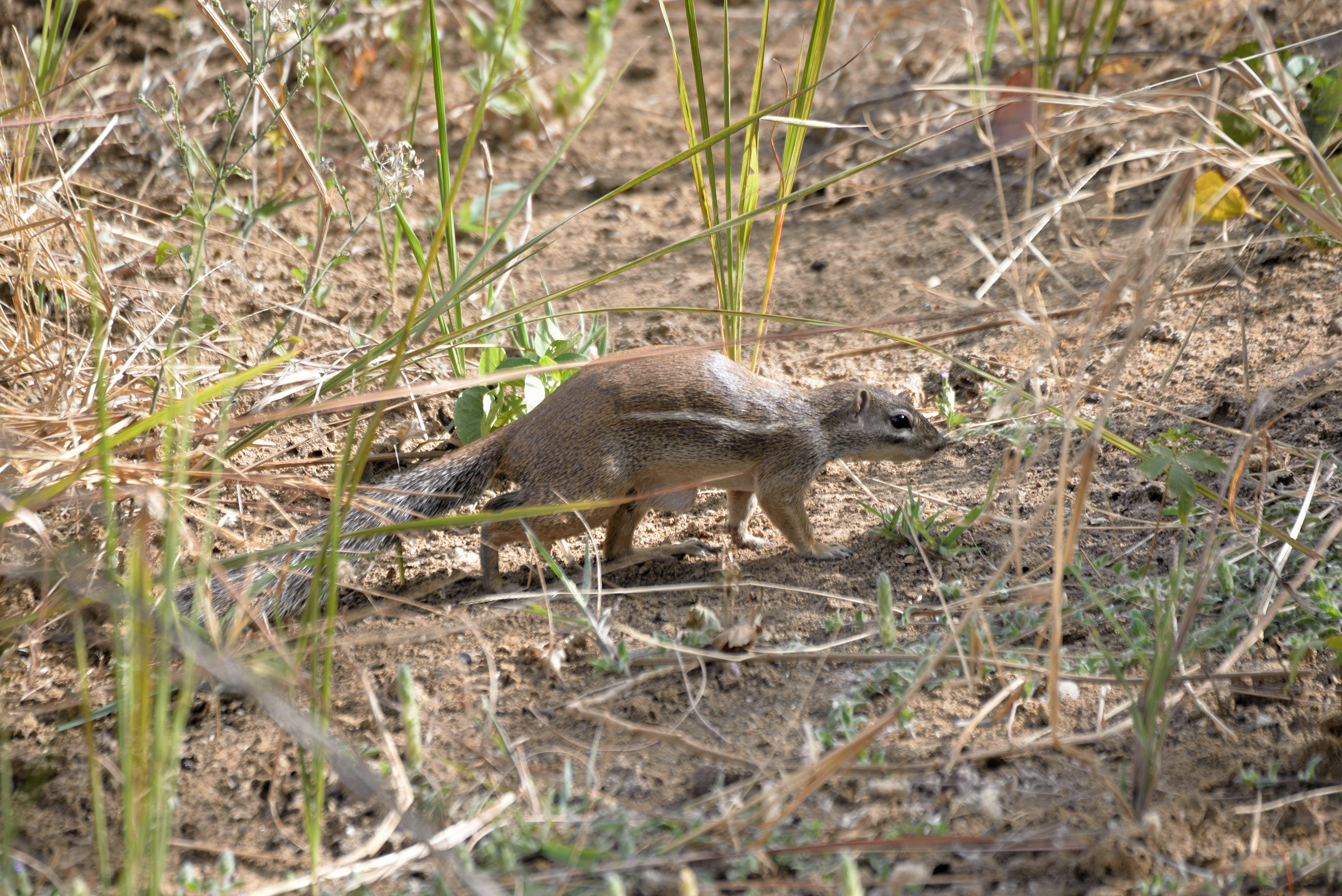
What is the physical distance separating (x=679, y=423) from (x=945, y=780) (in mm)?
1588

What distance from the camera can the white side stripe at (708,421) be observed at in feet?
11.3

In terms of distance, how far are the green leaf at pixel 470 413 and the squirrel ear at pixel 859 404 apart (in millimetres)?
1312

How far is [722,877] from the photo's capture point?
204 centimetres

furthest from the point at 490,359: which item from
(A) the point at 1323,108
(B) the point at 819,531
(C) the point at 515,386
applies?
(A) the point at 1323,108

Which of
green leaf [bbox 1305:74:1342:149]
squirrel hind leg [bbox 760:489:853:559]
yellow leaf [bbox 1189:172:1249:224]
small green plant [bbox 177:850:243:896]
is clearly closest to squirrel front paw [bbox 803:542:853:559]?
squirrel hind leg [bbox 760:489:853:559]

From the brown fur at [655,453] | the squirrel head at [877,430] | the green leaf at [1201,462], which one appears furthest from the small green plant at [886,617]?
the squirrel head at [877,430]

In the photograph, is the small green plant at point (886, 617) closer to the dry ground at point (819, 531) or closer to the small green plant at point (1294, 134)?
the dry ground at point (819, 531)

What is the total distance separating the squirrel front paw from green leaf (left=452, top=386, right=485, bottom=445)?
124cm

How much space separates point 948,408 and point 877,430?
0.39 metres

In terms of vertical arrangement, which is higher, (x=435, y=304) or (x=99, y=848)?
(x=435, y=304)

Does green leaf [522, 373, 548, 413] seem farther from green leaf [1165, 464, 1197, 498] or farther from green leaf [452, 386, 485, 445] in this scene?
green leaf [1165, 464, 1197, 498]

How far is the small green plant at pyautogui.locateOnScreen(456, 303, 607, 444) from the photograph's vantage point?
3.71 metres

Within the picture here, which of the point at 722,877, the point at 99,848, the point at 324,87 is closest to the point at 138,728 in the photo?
the point at 99,848

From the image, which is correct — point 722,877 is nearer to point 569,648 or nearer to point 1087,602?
point 569,648
